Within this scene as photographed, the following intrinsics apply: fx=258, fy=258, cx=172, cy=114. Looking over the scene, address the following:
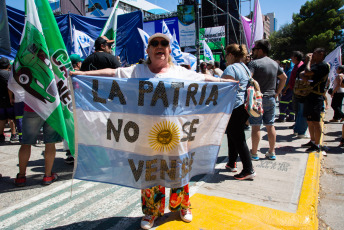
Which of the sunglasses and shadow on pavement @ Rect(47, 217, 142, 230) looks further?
shadow on pavement @ Rect(47, 217, 142, 230)

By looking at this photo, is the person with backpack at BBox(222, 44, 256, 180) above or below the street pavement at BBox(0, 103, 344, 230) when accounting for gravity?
above

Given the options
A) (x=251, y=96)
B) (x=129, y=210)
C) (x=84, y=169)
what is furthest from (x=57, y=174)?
(x=251, y=96)

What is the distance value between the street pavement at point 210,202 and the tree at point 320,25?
36230 millimetres

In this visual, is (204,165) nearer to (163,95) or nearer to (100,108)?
(163,95)

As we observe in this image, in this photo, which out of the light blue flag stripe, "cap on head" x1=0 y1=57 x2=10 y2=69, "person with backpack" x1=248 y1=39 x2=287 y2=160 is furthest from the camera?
"cap on head" x1=0 y1=57 x2=10 y2=69

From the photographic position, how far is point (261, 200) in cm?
314

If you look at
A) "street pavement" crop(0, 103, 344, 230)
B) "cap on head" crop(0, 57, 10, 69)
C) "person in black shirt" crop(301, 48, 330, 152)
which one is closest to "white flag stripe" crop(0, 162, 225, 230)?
"street pavement" crop(0, 103, 344, 230)

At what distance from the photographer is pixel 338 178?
A: 4160mm

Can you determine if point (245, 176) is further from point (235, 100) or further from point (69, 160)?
point (69, 160)

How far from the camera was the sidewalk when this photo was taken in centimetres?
266

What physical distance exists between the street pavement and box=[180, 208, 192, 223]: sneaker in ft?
0.16

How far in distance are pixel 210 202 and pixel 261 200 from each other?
634mm

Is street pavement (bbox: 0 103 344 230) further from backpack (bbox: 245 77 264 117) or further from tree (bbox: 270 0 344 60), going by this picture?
tree (bbox: 270 0 344 60)

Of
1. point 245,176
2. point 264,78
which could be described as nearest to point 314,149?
point 264,78
